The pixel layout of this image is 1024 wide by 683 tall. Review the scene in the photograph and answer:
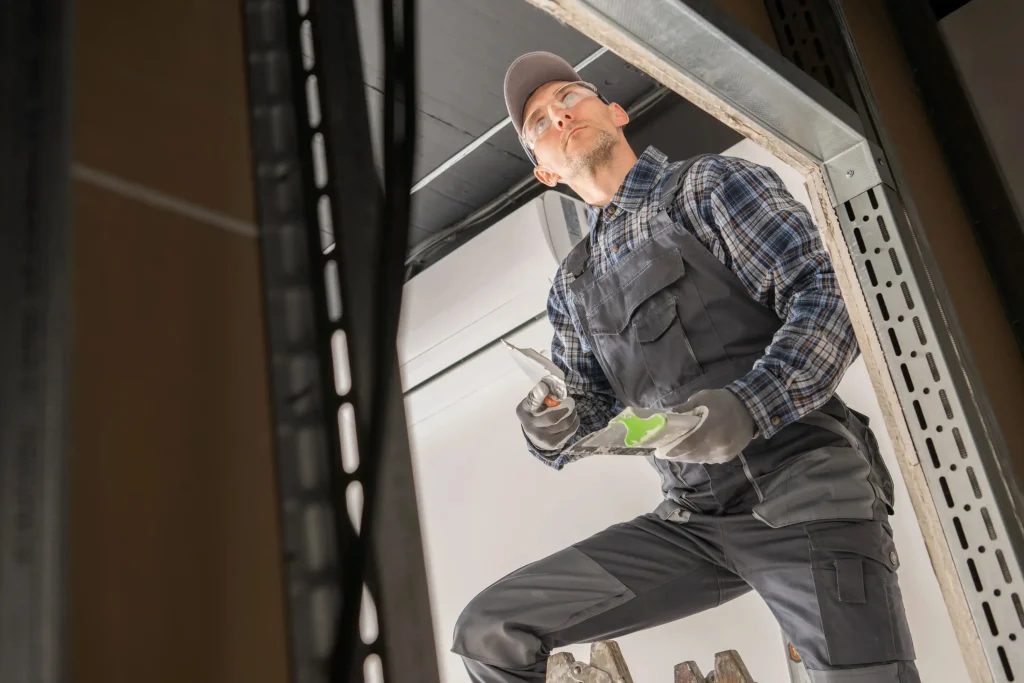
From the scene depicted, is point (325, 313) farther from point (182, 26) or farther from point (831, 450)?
point (831, 450)

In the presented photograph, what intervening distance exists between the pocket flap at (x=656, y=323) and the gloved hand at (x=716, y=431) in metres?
0.29

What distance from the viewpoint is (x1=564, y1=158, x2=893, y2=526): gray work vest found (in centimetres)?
137

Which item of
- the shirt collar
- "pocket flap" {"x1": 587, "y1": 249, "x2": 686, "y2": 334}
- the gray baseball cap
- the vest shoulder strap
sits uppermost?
the gray baseball cap

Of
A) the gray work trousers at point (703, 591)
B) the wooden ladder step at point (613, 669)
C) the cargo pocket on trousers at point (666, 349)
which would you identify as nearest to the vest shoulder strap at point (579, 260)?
the cargo pocket on trousers at point (666, 349)

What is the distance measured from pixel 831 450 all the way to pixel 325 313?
1118 mm

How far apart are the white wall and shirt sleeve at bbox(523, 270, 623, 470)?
0.49 meters

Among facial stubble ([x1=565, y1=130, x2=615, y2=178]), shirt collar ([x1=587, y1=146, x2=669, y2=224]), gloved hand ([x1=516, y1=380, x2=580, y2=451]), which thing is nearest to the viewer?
gloved hand ([x1=516, y1=380, x2=580, y2=451])

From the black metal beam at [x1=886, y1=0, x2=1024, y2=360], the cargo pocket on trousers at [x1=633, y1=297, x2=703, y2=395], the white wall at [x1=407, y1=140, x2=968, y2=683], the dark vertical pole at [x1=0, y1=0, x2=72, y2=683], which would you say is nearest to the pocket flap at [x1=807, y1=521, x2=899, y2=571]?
the cargo pocket on trousers at [x1=633, y1=297, x2=703, y2=395]

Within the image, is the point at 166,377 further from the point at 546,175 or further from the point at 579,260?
the point at 546,175

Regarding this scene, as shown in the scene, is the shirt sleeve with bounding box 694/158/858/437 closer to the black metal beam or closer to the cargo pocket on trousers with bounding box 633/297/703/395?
the cargo pocket on trousers with bounding box 633/297/703/395

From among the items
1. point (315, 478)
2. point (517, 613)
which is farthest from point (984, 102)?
point (315, 478)

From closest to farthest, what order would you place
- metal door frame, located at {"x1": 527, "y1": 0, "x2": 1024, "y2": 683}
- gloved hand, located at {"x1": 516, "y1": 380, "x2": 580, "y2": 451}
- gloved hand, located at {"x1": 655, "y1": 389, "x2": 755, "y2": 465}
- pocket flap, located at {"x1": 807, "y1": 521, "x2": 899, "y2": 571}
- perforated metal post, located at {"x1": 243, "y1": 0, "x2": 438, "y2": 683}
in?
perforated metal post, located at {"x1": 243, "y1": 0, "x2": 438, "y2": 683}, metal door frame, located at {"x1": 527, "y1": 0, "x2": 1024, "y2": 683}, gloved hand, located at {"x1": 655, "y1": 389, "x2": 755, "y2": 465}, pocket flap, located at {"x1": 807, "y1": 521, "x2": 899, "y2": 571}, gloved hand, located at {"x1": 516, "y1": 380, "x2": 580, "y2": 451}

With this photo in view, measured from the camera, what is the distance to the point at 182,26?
527mm

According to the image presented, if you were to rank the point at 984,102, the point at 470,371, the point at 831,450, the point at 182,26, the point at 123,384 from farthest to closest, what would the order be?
the point at 470,371 → the point at 984,102 → the point at 831,450 → the point at 182,26 → the point at 123,384
